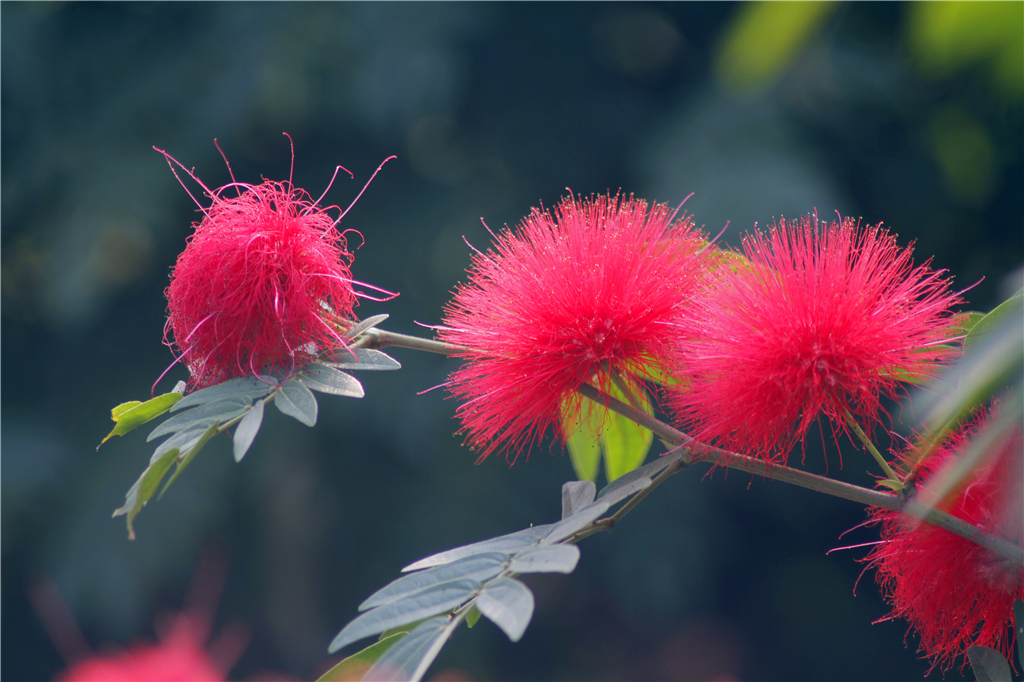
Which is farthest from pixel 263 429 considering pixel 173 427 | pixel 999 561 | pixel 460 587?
pixel 999 561

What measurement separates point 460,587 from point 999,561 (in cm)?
52

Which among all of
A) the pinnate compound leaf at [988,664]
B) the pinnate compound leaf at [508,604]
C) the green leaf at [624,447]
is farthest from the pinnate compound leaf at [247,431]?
the pinnate compound leaf at [988,664]

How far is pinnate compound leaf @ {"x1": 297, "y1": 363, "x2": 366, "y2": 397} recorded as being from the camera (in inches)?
26.5

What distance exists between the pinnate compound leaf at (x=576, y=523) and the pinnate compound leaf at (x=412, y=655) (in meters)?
0.12

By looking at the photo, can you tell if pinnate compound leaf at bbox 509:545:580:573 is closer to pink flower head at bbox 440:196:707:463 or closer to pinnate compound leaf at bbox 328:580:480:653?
pinnate compound leaf at bbox 328:580:480:653

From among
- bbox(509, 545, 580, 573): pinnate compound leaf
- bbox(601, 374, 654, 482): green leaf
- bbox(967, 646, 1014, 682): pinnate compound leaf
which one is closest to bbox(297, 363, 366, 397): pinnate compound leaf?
bbox(509, 545, 580, 573): pinnate compound leaf

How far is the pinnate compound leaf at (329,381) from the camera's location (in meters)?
0.67

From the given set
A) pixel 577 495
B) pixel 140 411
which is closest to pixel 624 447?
pixel 577 495

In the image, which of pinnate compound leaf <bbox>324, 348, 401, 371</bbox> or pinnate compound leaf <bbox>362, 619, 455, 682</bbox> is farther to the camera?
pinnate compound leaf <bbox>324, 348, 401, 371</bbox>

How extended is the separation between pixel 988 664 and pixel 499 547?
47cm

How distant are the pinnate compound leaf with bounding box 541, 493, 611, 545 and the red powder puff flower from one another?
303 millimetres

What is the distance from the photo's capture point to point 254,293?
71 centimetres

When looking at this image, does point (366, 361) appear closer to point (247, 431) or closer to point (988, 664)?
point (247, 431)

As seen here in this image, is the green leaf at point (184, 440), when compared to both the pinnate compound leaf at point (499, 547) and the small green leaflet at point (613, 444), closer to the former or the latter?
the pinnate compound leaf at point (499, 547)
